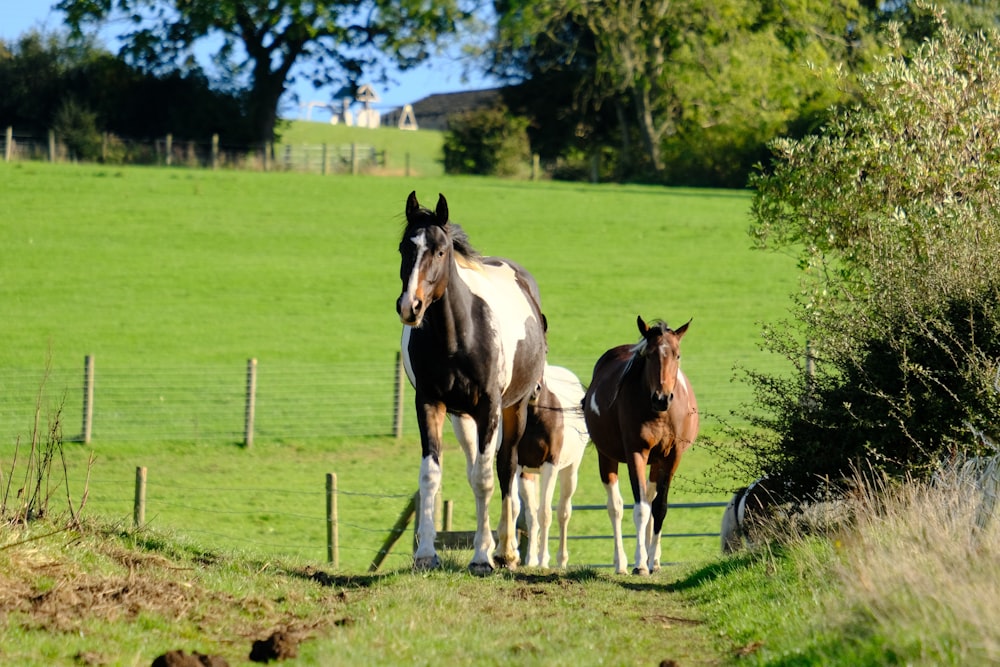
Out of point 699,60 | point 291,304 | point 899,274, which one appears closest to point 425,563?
point 899,274

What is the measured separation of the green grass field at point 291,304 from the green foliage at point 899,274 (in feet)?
8.98

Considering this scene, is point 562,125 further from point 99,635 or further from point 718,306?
point 99,635

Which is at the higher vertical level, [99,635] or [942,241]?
[942,241]

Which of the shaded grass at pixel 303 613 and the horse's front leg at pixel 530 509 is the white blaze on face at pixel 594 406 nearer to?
the horse's front leg at pixel 530 509

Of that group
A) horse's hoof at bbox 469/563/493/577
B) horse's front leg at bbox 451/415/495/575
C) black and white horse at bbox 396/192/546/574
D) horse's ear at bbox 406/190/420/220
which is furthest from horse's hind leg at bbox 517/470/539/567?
horse's ear at bbox 406/190/420/220

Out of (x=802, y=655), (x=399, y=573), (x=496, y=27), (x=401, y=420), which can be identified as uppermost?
(x=496, y=27)

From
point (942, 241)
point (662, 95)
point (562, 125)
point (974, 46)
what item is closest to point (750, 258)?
point (662, 95)

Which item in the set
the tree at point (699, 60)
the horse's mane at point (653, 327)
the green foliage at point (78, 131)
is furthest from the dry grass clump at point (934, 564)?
the green foliage at point (78, 131)

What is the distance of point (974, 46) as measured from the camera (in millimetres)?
14594

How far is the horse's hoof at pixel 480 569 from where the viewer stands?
27.6 feet

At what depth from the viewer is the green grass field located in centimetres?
1978

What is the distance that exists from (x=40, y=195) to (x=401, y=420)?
2319 cm

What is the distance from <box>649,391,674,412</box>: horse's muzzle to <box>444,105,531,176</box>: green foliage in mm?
47617

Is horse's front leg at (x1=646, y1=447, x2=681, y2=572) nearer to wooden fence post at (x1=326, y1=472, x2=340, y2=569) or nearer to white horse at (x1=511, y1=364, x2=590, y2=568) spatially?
white horse at (x1=511, y1=364, x2=590, y2=568)
